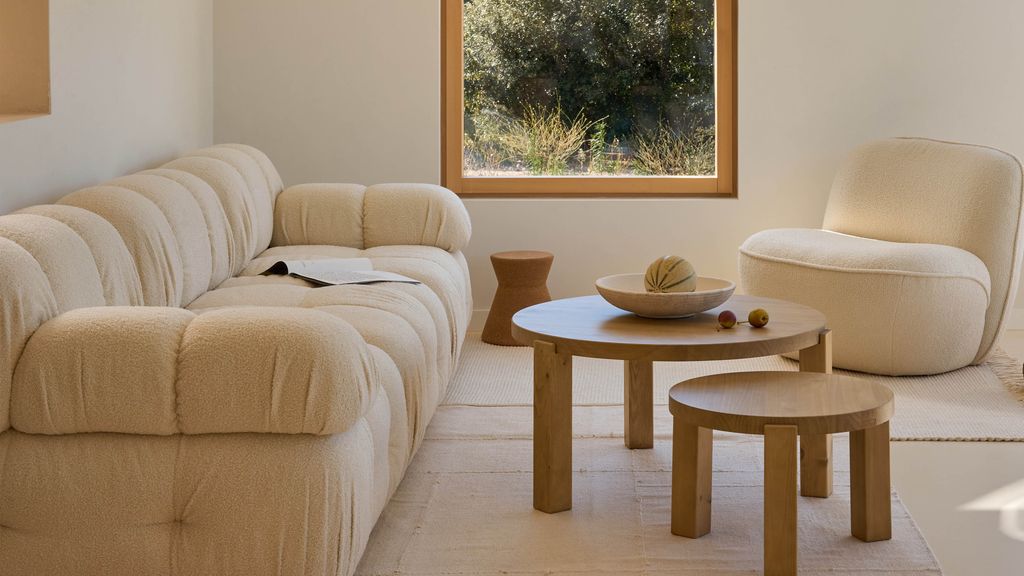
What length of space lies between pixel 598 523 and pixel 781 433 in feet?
2.03

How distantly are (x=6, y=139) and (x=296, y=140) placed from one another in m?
2.37

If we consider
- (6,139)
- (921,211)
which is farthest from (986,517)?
(6,139)

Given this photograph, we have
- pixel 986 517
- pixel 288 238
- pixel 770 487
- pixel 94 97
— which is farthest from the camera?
pixel 288 238

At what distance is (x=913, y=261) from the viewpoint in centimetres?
416

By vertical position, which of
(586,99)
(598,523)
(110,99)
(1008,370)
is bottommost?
(598,523)

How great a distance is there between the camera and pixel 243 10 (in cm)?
527

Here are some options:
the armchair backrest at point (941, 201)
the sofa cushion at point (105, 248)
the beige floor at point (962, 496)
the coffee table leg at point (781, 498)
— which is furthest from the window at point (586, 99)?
the coffee table leg at point (781, 498)

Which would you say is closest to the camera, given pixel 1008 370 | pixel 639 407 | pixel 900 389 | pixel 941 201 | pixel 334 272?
pixel 639 407

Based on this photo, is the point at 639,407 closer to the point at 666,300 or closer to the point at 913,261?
the point at 666,300

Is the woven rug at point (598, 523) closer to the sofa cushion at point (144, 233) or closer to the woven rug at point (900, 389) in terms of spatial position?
the woven rug at point (900, 389)

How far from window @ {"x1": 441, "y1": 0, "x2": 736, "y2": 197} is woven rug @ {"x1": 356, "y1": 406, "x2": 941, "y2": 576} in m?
2.14

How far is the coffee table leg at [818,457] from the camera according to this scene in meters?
2.93

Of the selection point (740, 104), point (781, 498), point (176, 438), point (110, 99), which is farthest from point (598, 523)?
point (740, 104)

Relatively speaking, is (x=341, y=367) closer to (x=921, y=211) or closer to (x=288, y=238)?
(x=288, y=238)
